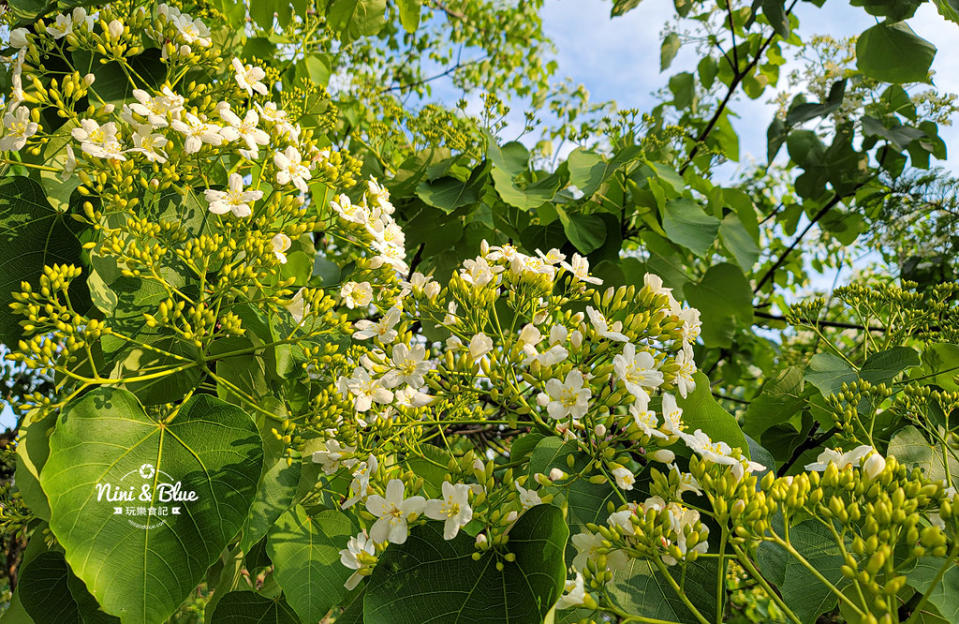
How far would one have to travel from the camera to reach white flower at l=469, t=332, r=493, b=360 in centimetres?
105

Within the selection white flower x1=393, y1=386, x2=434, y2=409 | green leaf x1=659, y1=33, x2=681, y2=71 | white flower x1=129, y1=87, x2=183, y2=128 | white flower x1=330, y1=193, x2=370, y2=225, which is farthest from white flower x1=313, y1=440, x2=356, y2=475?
green leaf x1=659, y1=33, x2=681, y2=71

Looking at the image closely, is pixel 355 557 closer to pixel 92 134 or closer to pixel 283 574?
pixel 283 574

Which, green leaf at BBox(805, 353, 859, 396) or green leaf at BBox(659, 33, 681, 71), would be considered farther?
green leaf at BBox(659, 33, 681, 71)

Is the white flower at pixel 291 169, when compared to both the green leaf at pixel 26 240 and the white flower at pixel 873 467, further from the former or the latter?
the white flower at pixel 873 467

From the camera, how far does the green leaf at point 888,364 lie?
1.45 m

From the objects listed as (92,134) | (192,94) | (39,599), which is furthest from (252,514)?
(192,94)

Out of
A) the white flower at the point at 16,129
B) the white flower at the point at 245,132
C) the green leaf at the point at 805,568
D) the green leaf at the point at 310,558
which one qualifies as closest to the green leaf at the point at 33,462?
the green leaf at the point at 310,558

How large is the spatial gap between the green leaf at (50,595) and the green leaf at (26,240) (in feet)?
1.57

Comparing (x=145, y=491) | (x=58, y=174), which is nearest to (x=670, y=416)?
(x=145, y=491)

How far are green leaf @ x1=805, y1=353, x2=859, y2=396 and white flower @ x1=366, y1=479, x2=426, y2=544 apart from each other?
3.48 feet

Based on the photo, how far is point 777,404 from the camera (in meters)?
1.79

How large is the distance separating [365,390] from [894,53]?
2.21 metres

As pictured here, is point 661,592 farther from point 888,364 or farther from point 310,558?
point 888,364

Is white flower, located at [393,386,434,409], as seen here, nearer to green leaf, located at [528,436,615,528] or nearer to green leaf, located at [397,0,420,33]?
green leaf, located at [528,436,615,528]
